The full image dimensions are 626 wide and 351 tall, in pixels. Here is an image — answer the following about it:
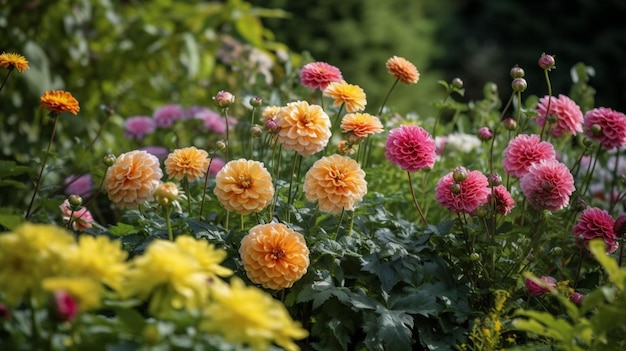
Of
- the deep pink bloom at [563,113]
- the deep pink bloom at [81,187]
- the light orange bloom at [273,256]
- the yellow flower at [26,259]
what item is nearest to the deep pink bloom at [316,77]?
the light orange bloom at [273,256]

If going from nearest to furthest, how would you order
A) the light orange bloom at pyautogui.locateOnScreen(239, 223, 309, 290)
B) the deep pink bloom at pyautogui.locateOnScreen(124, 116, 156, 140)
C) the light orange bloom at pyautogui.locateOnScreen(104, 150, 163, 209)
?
the light orange bloom at pyautogui.locateOnScreen(239, 223, 309, 290)
the light orange bloom at pyautogui.locateOnScreen(104, 150, 163, 209)
the deep pink bloom at pyautogui.locateOnScreen(124, 116, 156, 140)

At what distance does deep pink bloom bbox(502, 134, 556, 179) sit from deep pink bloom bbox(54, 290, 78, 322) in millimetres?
1139

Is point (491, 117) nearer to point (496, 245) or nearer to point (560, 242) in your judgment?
point (560, 242)

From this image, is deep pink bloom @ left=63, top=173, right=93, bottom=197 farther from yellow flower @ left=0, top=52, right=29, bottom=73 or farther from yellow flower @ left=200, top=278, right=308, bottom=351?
yellow flower @ left=200, top=278, right=308, bottom=351

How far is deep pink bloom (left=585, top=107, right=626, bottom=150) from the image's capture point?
1830 mm

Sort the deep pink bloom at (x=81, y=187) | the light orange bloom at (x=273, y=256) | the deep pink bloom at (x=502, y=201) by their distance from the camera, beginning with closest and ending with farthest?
the light orange bloom at (x=273, y=256), the deep pink bloom at (x=502, y=201), the deep pink bloom at (x=81, y=187)

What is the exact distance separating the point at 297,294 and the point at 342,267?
18 cm

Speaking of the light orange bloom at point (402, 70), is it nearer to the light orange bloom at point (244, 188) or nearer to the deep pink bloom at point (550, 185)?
the deep pink bloom at point (550, 185)

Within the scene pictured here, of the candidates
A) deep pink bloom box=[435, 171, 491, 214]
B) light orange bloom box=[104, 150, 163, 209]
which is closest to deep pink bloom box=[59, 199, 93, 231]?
light orange bloom box=[104, 150, 163, 209]

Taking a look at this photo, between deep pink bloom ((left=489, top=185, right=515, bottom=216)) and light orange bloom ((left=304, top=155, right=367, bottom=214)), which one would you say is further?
deep pink bloom ((left=489, top=185, right=515, bottom=216))

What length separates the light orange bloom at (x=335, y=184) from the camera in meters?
1.59

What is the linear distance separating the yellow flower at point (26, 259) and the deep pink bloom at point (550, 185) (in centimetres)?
104

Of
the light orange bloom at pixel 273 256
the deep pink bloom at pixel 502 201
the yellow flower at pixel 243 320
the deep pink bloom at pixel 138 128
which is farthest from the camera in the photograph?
the deep pink bloom at pixel 138 128

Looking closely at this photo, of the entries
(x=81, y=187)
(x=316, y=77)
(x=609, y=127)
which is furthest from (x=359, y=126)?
(x=81, y=187)
